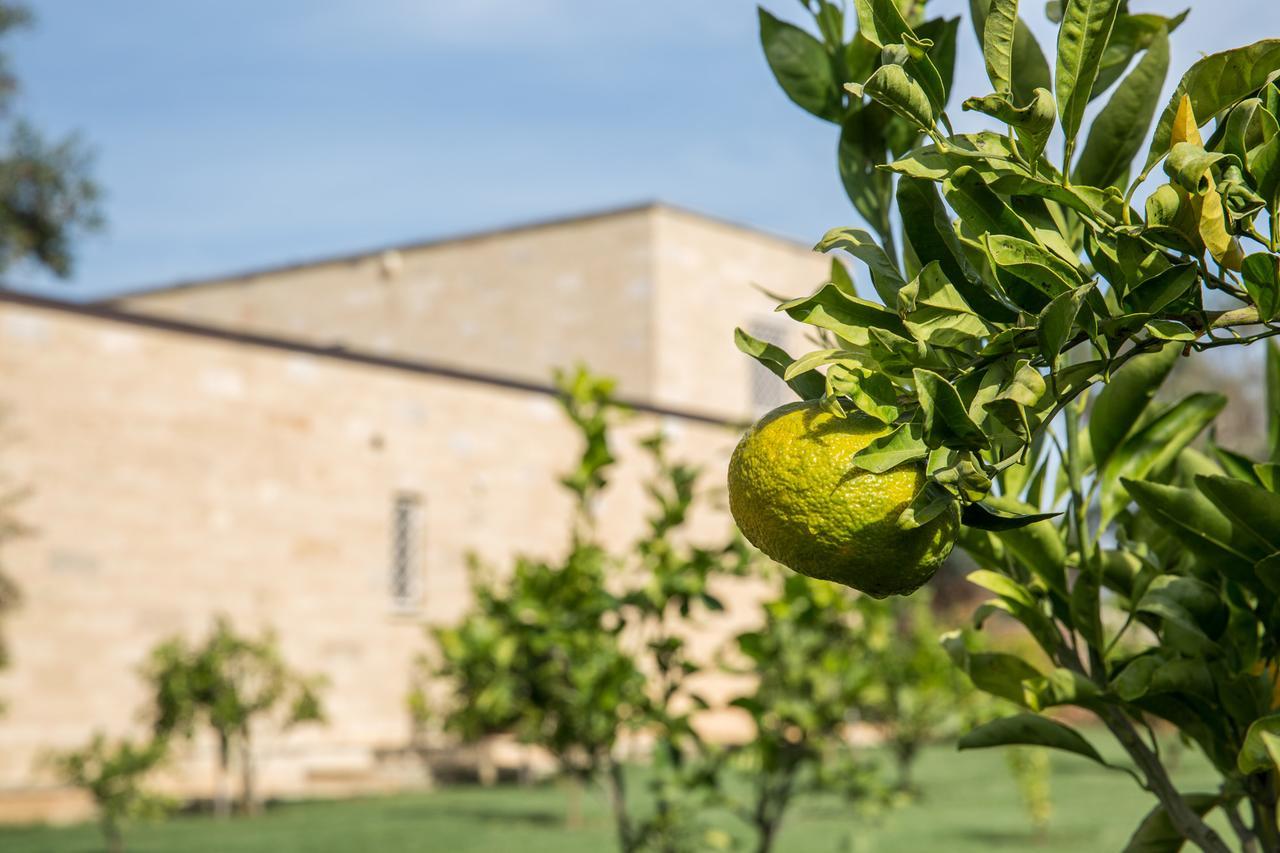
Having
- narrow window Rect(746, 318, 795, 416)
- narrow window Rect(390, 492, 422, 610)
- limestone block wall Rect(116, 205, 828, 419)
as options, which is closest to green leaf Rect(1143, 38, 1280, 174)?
narrow window Rect(390, 492, 422, 610)

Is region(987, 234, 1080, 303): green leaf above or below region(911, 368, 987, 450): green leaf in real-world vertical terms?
above

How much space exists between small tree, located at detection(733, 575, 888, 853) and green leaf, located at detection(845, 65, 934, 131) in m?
3.22

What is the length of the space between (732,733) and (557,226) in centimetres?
998

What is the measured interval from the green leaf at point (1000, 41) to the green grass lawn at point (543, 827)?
8.27 meters

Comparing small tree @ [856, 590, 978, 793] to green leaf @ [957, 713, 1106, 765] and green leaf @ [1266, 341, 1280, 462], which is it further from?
green leaf @ [957, 713, 1106, 765]

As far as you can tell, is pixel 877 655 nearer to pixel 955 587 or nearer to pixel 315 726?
pixel 315 726

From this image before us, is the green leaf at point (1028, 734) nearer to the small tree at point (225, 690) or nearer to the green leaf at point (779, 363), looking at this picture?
the green leaf at point (779, 363)

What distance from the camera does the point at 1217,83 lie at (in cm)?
129

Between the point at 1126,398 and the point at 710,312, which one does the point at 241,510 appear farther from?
the point at 1126,398

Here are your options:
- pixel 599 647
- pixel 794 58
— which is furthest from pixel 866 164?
pixel 599 647

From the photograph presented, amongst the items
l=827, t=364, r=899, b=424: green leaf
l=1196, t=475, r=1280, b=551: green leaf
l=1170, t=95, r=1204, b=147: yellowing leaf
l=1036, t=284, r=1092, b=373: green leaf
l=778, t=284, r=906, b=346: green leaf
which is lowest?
l=1196, t=475, r=1280, b=551: green leaf

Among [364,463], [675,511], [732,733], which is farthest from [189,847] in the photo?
[732,733]

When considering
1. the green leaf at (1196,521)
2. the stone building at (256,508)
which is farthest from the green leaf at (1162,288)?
the stone building at (256,508)

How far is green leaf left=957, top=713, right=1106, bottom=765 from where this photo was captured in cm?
173
